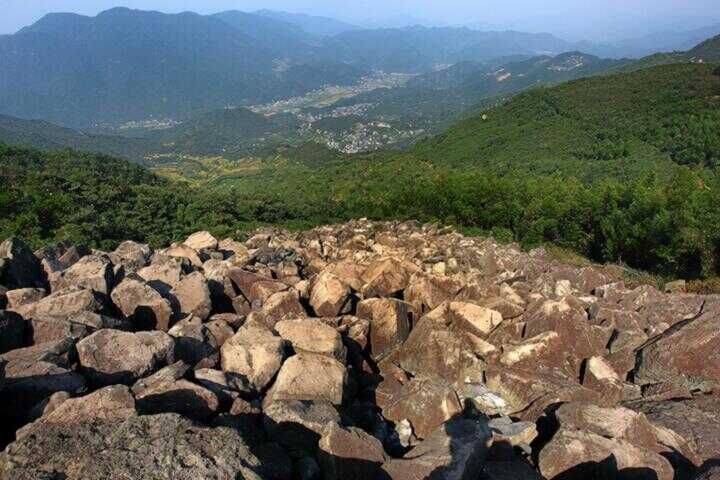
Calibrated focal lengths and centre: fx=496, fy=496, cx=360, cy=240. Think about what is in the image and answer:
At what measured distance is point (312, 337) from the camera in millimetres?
11711

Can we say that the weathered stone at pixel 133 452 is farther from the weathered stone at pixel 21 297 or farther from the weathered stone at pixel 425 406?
the weathered stone at pixel 21 297

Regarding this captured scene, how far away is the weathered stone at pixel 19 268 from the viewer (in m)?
13.9

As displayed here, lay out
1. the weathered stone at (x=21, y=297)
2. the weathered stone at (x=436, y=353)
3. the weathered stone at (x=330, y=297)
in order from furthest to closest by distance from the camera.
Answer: the weathered stone at (x=330, y=297)
the weathered stone at (x=21, y=297)
the weathered stone at (x=436, y=353)

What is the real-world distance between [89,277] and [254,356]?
6.25 meters

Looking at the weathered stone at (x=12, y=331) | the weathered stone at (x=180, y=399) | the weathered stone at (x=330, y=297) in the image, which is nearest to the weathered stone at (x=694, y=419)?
the weathered stone at (x=330, y=297)

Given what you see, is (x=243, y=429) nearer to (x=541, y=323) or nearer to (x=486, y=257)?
(x=541, y=323)

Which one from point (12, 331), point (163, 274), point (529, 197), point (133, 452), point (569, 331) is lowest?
point (529, 197)

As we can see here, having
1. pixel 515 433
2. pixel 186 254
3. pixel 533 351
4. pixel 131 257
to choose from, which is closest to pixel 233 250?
pixel 186 254

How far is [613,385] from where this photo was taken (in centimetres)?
1090

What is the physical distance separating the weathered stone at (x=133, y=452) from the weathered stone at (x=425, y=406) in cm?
388

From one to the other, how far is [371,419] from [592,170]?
84.5 metres

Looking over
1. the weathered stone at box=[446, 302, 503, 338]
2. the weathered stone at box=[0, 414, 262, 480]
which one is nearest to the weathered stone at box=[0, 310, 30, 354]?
the weathered stone at box=[0, 414, 262, 480]

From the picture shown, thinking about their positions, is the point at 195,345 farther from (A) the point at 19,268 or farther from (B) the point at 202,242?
(B) the point at 202,242

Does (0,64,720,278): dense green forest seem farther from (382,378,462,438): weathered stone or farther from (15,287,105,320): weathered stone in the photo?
(15,287,105,320): weathered stone
